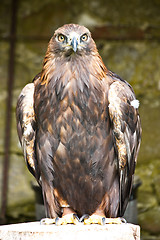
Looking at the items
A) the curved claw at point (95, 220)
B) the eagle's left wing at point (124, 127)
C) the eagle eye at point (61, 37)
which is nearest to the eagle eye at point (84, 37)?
the eagle eye at point (61, 37)

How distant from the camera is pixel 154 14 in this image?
5742 mm

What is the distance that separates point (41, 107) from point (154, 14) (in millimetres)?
2931

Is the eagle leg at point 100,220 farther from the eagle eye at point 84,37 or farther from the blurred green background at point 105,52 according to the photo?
the blurred green background at point 105,52

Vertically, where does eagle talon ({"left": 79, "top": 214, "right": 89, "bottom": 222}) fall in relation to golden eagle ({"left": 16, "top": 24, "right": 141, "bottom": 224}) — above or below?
below

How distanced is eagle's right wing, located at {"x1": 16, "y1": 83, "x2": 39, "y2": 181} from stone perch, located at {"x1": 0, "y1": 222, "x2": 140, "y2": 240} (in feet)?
2.04

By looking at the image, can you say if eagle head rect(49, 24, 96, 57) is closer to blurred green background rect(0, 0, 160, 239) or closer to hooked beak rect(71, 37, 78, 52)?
hooked beak rect(71, 37, 78, 52)

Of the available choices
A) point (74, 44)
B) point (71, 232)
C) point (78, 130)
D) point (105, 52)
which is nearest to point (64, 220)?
point (71, 232)

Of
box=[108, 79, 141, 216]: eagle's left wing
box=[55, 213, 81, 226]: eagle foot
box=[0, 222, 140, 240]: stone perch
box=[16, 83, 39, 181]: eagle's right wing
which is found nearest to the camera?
box=[0, 222, 140, 240]: stone perch

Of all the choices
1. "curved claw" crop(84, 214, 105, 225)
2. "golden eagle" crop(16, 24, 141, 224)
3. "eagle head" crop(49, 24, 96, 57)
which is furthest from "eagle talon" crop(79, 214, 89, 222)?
"eagle head" crop(49, 24, 96, 57)

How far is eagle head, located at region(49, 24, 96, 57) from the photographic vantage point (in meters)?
3.13

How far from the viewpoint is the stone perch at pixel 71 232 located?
283 cm

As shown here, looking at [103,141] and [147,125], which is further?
[147,125]

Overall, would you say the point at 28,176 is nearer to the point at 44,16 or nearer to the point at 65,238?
the point at 44,16

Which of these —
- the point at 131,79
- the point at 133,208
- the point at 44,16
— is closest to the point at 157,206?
the point at 133,208
